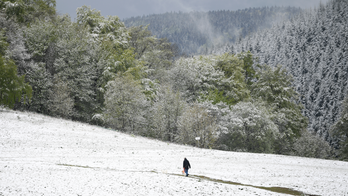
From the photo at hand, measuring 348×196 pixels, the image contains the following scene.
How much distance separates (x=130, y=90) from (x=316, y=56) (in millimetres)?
160125

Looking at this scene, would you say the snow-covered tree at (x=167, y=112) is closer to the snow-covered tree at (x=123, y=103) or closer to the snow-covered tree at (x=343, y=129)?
the snow-covered tree at (x=123, y=103)

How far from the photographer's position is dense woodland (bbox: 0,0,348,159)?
3491 centimetres

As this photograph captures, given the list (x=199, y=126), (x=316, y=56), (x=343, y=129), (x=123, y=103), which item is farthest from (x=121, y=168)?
(x=316, y=56)

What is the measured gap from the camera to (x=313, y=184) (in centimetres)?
1548

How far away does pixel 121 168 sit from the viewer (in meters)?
17.4

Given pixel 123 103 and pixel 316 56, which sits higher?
pixel 316 56

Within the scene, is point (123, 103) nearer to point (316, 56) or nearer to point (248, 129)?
point (248, 129)

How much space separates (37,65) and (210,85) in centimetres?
2762

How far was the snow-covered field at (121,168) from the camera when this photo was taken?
12.8m

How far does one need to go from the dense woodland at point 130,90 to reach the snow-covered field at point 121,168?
8043mm

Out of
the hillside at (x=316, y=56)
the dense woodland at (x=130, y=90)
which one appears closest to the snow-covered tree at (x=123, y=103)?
the dense woodland at (x=130, y=90)

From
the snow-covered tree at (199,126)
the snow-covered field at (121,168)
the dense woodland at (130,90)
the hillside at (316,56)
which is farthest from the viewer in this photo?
the hillside at (316,56)

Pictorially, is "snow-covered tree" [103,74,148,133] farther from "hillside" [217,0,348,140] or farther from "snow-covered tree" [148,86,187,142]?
"hillside" [217,0,348,140]

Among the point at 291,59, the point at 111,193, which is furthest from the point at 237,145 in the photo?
the point at 291,59
